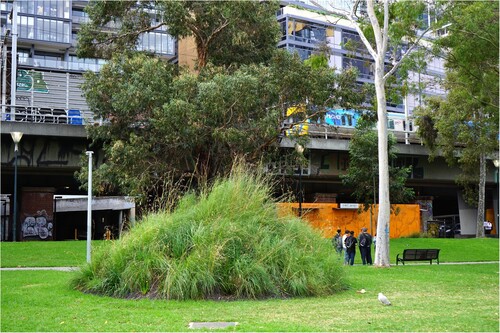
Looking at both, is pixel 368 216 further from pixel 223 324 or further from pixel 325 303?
pixel 223 324

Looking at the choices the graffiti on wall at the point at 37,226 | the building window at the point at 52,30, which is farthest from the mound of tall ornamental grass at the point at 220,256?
the building window at the point at 52,30

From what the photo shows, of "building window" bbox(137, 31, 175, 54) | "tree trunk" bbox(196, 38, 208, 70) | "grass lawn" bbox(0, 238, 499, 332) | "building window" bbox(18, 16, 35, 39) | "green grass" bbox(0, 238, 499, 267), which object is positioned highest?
"building window" bbox(18, 16, 35, 39)

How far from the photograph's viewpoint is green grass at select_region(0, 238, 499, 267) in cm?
2211

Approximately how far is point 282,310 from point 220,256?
198 cm

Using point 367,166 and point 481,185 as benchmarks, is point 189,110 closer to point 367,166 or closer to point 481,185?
point 367,166

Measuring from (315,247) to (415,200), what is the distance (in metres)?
35.7

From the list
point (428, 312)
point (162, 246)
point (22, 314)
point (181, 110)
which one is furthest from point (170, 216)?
point (181, 110)

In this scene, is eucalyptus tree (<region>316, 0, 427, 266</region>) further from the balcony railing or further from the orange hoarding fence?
the balcony railing

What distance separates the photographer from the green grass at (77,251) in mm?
22109

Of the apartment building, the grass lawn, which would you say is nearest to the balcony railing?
the apartment building

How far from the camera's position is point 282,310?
34.7 ft

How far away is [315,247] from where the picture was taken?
44.7 feet

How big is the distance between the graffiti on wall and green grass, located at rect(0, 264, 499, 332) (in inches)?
785

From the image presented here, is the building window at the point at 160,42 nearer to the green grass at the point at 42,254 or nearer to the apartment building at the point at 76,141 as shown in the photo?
the apartment building at the point at 76,141
